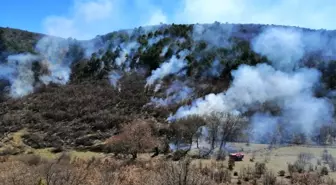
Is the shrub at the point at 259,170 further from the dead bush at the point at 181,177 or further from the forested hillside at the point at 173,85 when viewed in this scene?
the forested hillside at the point at 173,85

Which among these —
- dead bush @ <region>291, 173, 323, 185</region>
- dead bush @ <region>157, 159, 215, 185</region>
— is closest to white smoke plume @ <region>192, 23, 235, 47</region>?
dead bush @ <region>291, 173, 323, 185</region>

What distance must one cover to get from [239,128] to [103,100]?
2378 centimetres

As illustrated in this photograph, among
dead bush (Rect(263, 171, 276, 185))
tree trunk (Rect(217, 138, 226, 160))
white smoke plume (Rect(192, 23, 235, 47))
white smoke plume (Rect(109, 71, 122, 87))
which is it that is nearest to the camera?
dead bush (Rect(263, 171, 276, 185))

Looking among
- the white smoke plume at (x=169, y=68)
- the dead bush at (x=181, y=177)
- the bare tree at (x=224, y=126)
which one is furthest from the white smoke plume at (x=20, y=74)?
the dead bush at (x=181, y=177)

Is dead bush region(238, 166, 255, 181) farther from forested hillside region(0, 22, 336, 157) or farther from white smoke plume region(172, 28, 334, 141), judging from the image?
white smoke plume region(172, 28, 334, 141)

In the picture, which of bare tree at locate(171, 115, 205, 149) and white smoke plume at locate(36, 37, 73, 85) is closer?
bare tree at locate(171, 115, 205, 149)

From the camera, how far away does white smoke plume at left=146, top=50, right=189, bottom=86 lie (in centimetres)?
5991

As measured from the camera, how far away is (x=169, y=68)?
61125 millimetres

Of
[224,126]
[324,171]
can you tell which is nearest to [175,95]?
[224,126]

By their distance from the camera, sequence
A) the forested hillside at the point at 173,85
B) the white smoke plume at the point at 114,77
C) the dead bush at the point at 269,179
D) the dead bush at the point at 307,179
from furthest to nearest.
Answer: the white smoke plume at the point at 114,77, the forested hillside at the point at 173,85, the dead bush at the point at 269,179, the dead bush at the point at 307,179

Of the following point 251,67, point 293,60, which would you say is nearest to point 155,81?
point 251,67

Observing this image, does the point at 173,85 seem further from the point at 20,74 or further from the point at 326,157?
the point at 326,157

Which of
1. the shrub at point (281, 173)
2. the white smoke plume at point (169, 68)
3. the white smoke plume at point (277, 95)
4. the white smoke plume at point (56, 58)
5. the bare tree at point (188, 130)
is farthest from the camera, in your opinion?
the white smoke plume at point (56, 58)

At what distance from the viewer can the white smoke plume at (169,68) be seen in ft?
197
